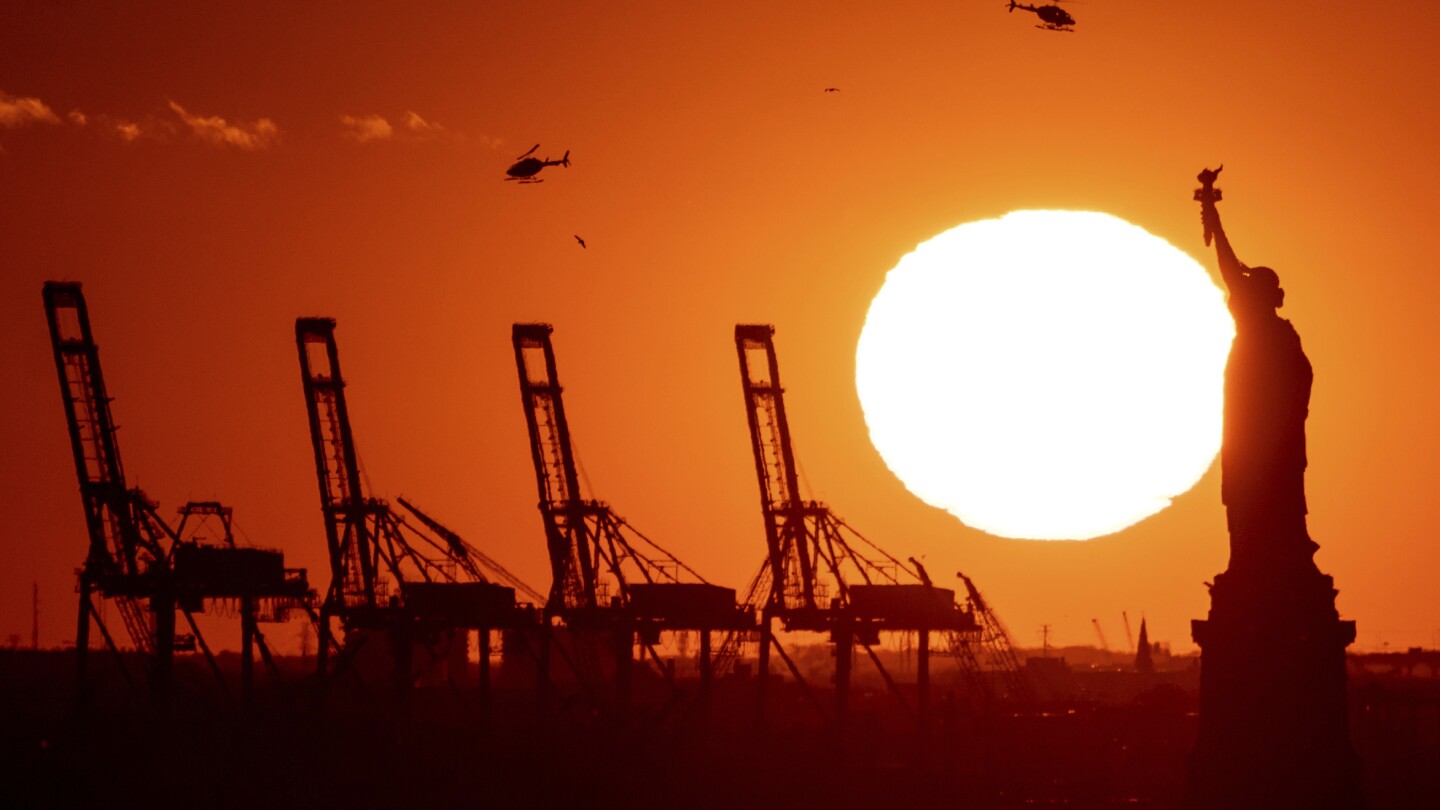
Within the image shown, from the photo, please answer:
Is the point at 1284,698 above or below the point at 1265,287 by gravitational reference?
below

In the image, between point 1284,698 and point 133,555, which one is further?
point 133,555

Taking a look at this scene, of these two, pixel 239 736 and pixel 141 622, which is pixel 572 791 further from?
pixel 141 622

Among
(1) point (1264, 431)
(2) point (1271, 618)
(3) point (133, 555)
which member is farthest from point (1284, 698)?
(3) point (133, 555)

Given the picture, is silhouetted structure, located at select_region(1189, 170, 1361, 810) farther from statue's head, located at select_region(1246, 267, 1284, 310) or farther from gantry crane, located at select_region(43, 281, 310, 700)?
gantry crane, located at select_region(43, 281, 310, 700)

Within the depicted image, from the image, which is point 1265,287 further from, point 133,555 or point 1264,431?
point 133,555

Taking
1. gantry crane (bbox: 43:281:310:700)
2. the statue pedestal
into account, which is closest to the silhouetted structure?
the statue pedestal

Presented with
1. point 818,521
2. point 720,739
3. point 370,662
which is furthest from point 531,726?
point 370,662
